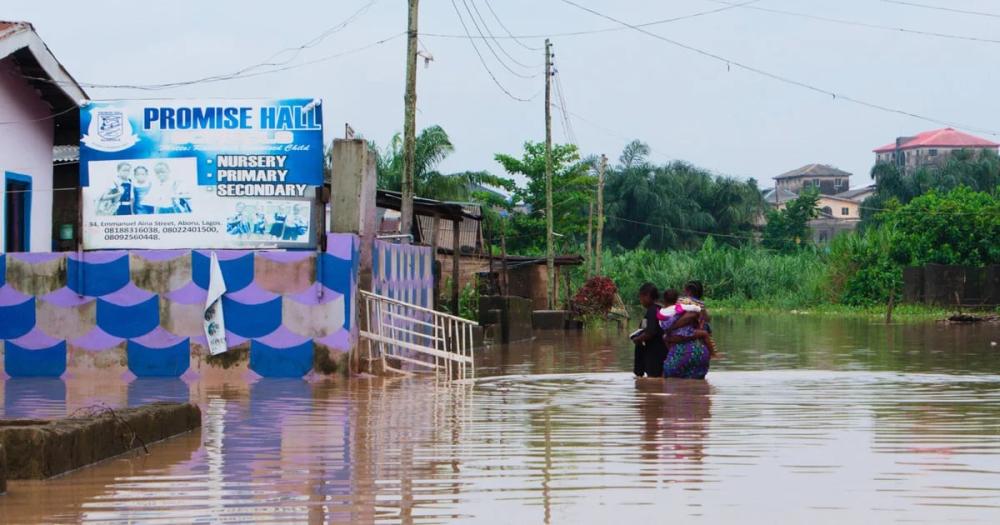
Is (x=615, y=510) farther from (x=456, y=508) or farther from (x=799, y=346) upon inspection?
(x=799, y=346)

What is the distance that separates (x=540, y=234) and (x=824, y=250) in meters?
23.4

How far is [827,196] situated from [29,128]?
12341cm

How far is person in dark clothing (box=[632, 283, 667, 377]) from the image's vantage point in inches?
670

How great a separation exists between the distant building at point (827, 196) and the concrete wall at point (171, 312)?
310 feet

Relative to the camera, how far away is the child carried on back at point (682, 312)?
16.6 meters

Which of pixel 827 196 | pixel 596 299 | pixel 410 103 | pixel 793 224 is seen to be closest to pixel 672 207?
pixel 793 224

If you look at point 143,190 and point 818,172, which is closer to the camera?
point 143,190

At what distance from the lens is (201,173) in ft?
62.8

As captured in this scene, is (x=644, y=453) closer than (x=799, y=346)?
Yes

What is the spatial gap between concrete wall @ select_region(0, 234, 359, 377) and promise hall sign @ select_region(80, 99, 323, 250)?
0.96 feet

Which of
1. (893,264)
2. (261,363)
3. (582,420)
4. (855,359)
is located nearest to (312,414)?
(582,420)

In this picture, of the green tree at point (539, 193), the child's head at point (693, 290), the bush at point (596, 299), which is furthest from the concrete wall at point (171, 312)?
the green tree at point (539, 193)

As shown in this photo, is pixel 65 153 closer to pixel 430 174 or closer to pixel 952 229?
pixel 430 174

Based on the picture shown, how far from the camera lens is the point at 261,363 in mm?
18781
